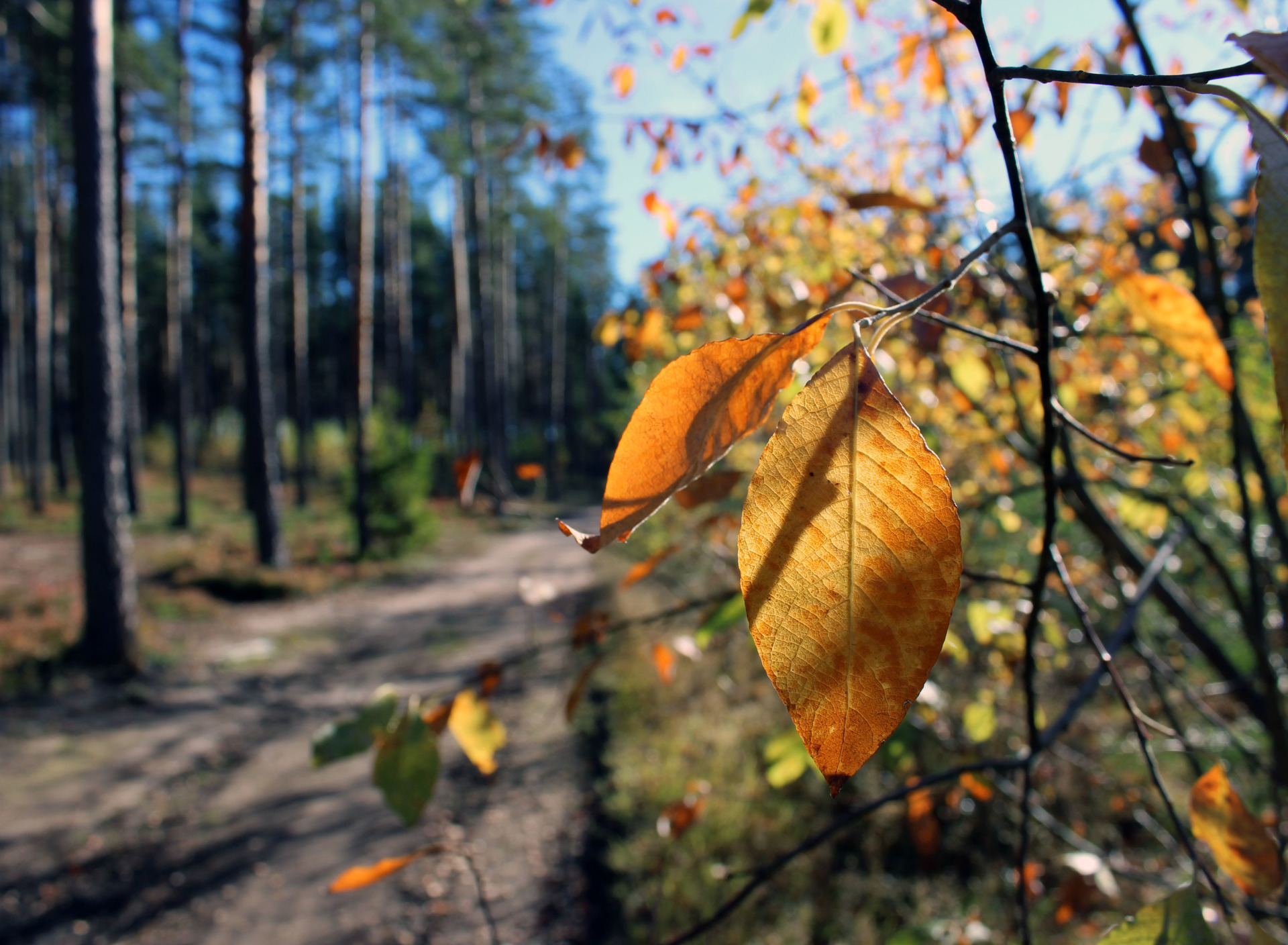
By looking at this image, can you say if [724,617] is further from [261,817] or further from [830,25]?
[261,817]

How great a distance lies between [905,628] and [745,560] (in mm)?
65

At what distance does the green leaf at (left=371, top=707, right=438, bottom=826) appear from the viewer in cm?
70

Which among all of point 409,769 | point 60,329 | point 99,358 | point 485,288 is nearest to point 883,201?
point 409,769

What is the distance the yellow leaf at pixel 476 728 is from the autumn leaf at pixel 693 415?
70cm

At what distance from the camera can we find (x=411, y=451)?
12727 mm

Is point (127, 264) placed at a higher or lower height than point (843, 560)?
higher

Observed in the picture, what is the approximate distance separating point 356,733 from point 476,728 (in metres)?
0.19

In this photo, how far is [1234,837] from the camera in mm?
552

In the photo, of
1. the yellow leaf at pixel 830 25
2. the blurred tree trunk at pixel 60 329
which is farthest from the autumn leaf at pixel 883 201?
the blurred tree trunk at pixel 60 329

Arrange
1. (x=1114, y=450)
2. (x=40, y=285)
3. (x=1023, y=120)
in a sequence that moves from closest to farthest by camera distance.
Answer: (x=1114, y=450), (x=1023, y=120), (x=40, y=285)

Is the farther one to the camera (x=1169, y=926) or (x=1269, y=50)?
(x=1169, y=926)

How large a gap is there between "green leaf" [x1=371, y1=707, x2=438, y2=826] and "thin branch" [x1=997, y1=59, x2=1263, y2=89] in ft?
2.33

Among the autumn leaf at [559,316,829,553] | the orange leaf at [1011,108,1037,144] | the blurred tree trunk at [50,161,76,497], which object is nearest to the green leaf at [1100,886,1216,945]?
the autumn leaf at [559,316,829,553]

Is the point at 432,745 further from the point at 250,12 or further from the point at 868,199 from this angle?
the point at 250,12
